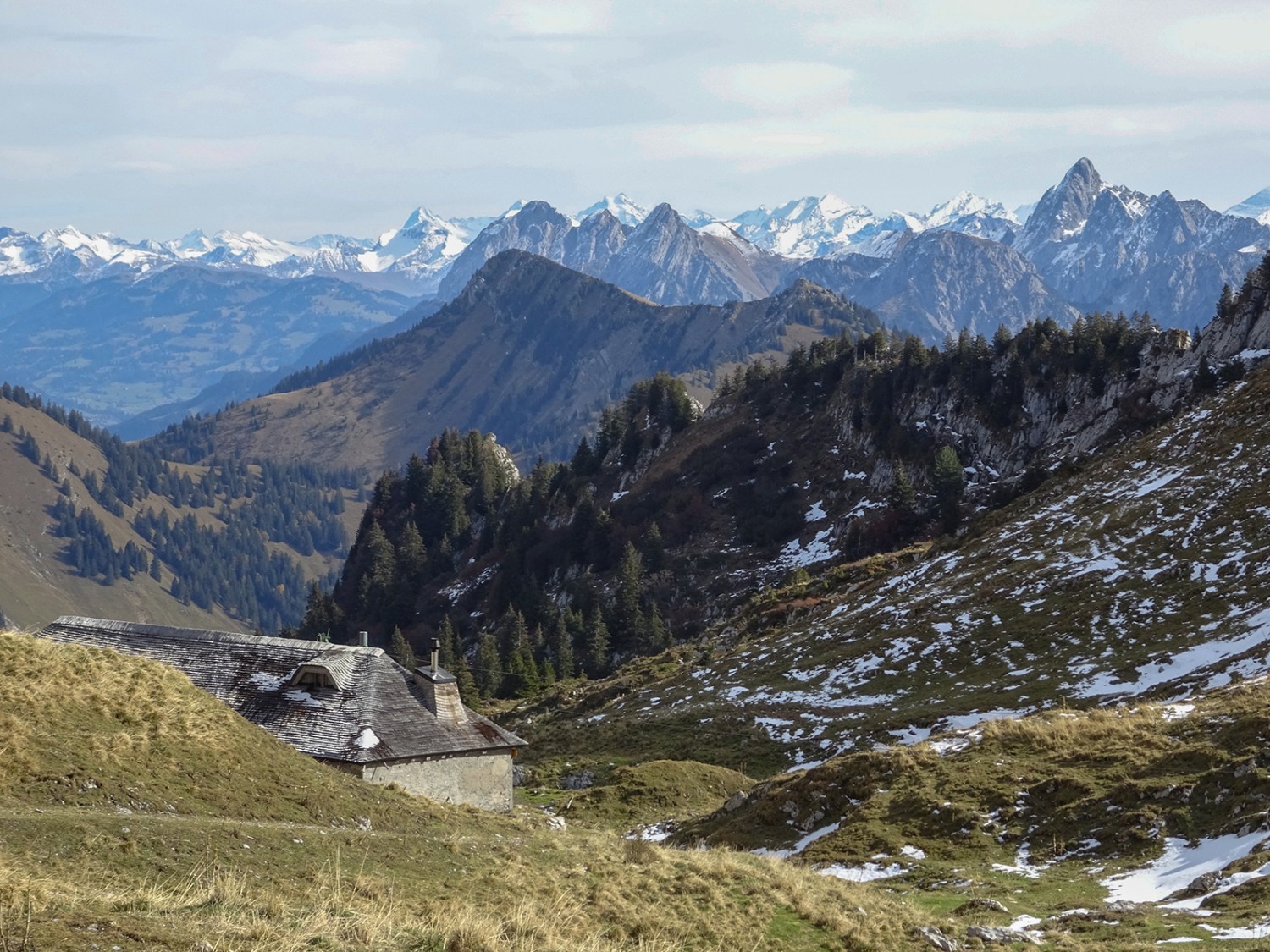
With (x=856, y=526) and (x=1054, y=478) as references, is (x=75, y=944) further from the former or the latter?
(x=856, y=526)

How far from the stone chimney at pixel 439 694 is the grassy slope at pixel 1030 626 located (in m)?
17.0

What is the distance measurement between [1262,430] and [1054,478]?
2032 cm

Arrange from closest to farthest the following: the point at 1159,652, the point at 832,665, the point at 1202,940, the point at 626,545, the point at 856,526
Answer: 1. the point at 1202,940
2. the point at 1159,652
3. the point at 832,665
4. the point at 856,526
5. the point at 626,545

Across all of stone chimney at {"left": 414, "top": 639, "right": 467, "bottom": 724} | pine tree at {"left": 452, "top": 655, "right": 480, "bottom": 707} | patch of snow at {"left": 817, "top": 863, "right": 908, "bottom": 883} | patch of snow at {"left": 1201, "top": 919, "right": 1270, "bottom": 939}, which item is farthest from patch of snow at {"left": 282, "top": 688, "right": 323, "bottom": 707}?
pine tree at {"left": 452, "top": 655, "right": 480, "bottom": 707}

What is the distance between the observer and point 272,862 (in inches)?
816

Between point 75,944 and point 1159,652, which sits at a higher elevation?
point 75,944

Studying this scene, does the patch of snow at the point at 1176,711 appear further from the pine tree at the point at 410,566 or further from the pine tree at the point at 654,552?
the pine tree at the point at 410,566

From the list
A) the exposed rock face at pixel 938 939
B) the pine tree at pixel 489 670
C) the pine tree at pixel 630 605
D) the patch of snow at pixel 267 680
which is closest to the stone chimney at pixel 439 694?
the patch of snow at pixel 267 680

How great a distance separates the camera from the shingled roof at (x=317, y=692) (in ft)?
127

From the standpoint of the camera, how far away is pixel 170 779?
84.0ft

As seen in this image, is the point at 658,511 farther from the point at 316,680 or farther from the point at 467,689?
the point at 316,680

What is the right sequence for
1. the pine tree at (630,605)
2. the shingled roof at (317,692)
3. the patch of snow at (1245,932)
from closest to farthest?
the patch of snow at (1245,932), the shingled roof at (317,692), the pine tree at (630,605)

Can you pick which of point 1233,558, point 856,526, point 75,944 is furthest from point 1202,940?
point 856,526

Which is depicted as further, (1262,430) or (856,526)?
(856,526)
